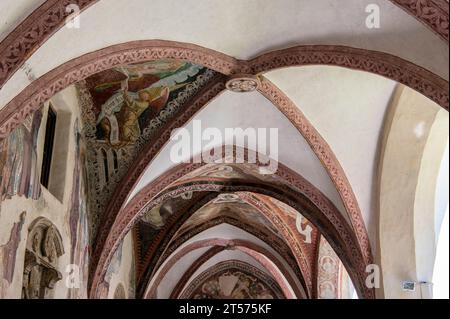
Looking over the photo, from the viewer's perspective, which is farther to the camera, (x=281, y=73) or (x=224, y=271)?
(x=224, y=271)

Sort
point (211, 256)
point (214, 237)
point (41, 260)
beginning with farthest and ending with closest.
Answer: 1. point (211, 256)
2. point (214, 237)
3. point (41, 260)

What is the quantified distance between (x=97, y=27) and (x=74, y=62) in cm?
48

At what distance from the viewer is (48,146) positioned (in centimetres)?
857

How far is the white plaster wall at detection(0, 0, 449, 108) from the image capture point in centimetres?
670

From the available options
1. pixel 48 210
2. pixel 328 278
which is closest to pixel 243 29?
pixel 48 210

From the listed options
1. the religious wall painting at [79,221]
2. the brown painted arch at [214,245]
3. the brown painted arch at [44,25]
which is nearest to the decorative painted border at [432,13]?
the brown painted arch at [44,25]

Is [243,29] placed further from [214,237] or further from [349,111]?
[214,237]

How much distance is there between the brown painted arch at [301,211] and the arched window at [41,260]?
1931 mm

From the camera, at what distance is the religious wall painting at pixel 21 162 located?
21.9 feet

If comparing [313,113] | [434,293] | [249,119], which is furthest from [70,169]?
[434,293]

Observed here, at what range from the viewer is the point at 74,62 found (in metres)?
7.07

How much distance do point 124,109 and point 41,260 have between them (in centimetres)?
284
